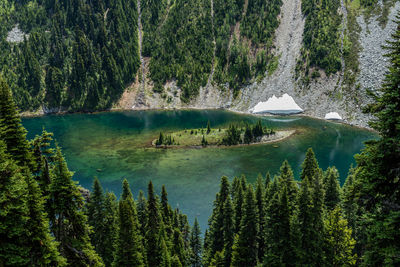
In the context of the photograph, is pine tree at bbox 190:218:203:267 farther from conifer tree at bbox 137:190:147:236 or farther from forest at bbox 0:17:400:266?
forest at bbox 0:17:400:266

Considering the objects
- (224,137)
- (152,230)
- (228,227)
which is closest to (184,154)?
(224,137)

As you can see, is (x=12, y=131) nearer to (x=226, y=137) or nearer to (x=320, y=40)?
(x=226, y=137)

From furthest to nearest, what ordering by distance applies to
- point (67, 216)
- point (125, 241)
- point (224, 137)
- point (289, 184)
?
1. point (224, 137)
2. point (289, 184)
3. point (125, 241)
4. point (67, 216)

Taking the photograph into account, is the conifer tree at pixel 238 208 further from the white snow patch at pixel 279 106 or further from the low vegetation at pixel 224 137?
the white snow patch at pixel 279 106

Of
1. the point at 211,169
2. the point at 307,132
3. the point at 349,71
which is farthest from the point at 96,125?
the point at 349,71

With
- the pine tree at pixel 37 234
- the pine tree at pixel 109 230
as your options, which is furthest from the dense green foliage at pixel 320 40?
the pine tree at pixel 37 234

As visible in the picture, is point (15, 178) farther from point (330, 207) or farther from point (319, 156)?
point (319, 156)
